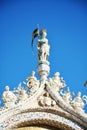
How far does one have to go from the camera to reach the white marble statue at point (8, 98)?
8961mm

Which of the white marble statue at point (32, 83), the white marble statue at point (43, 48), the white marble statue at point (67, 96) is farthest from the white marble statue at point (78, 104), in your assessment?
the white marble statue at point (43, 48)

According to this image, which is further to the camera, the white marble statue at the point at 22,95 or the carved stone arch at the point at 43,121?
the white marble statue at the point at 22,95

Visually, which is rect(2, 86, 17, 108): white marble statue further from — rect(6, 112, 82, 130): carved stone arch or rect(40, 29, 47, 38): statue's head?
rect(40, 29, 47, 38): statue's head

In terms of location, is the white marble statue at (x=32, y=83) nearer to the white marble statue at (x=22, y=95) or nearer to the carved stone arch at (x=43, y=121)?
the white marble statue at (x=22, y=95)

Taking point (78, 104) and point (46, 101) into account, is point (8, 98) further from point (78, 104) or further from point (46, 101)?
point (78, 104)

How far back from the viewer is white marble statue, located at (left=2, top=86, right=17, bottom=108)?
8.96 metres

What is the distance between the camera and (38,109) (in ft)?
29.7

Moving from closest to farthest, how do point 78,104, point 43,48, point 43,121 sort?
point 43,121 → point 78,104 → point 43,48

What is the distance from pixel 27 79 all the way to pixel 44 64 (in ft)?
1.66

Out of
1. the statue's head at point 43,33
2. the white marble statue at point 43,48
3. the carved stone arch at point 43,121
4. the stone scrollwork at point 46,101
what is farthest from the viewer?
the statue's head at point 43,33

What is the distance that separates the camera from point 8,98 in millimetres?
9023

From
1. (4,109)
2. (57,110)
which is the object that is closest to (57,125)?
(57,110)

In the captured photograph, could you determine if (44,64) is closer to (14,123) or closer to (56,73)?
(56,73)

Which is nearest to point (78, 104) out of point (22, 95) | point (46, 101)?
point (46, 101)
